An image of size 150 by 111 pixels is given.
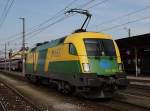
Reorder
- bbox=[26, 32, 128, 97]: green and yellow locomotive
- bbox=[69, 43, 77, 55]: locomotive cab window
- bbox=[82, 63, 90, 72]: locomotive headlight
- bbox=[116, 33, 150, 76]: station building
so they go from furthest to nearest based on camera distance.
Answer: bbox=[116, 33, 150, 76]: station building < bbox=[69, 43, 77, 55]: locomotive cab window < bbox=[82, 63, 90, 72]: locomotive headlight < bbox=[26, 32, 128, 97]: green and yellow locomotive

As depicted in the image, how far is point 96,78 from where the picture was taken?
16047mm

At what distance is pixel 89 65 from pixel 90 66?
0.21 feet

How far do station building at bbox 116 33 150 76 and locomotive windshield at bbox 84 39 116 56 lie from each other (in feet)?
60.0

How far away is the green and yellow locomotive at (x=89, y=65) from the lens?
16.2 m

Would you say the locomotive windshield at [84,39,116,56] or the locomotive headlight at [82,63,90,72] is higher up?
the locomotive windshield at [84,39,116,56]

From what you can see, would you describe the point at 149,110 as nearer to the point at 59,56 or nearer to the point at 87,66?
the point at 87,66

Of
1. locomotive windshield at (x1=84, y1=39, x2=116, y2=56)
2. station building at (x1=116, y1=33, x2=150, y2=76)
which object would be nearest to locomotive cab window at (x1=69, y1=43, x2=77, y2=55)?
locomotive windshield at (x1=84, y1=39, x2=116, y2=56)

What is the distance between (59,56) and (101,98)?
3.38 metres

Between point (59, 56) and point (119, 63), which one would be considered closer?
point (119, 63)

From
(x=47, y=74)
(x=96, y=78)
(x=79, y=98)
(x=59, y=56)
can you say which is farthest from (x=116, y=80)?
(x=47, y=74)

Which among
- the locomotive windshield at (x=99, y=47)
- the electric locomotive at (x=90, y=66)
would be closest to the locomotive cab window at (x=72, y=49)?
the electric locomotive at (x=90, y=66)

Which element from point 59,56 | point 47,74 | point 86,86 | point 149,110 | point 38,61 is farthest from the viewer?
point 38,61

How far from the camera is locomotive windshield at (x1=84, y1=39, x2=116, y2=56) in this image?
56.0 ft

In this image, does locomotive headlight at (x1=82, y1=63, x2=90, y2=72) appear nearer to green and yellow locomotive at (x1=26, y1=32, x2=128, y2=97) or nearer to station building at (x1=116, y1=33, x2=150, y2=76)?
green and yellow locomotive at (x1=26, y1=32, x2=128, y2=97)
